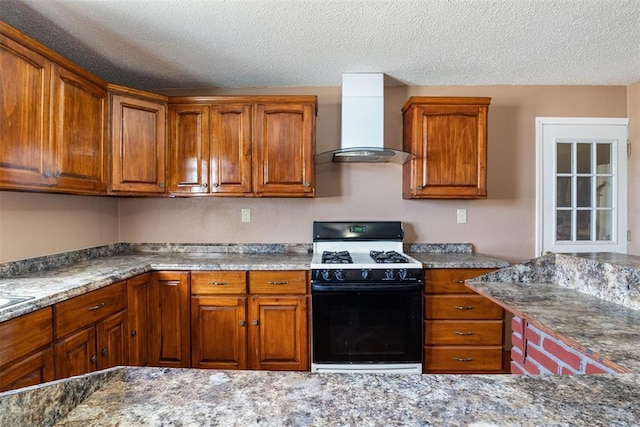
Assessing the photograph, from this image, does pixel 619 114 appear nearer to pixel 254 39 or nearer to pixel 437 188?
pixel 437 188

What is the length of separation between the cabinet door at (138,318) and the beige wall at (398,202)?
0.72m

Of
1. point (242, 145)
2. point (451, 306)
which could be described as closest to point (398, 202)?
point (451, 306)

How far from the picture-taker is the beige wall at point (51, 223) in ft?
6.07

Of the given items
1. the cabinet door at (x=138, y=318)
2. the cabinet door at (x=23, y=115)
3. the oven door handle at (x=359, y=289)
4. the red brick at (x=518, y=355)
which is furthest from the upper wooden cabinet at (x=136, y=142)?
the red brick at (x=518, y=355)

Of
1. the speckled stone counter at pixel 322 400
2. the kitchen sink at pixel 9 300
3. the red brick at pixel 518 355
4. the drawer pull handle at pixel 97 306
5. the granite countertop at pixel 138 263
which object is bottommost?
the red brick at pixel 518 355

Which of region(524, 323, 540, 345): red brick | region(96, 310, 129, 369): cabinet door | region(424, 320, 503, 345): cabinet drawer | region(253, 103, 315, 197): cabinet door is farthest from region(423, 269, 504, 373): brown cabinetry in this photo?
region(96, 310, 129, 369): cabinet door

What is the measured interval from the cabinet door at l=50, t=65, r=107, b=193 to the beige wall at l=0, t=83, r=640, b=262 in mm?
745

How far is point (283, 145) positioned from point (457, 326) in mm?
1798

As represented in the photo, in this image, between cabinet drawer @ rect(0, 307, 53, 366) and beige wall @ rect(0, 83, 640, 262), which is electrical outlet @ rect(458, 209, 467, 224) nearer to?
beige wall @ rect(0, 83, 640, 262)

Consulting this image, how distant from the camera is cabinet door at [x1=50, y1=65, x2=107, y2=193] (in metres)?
1.75

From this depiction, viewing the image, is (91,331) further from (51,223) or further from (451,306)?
(451,306)

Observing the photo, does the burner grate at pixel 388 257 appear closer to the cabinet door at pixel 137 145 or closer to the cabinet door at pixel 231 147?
the cabinet door at pixel 231 147

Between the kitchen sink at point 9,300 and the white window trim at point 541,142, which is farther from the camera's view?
the white window trim at point 541,142

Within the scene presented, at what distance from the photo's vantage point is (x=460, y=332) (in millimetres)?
2230
